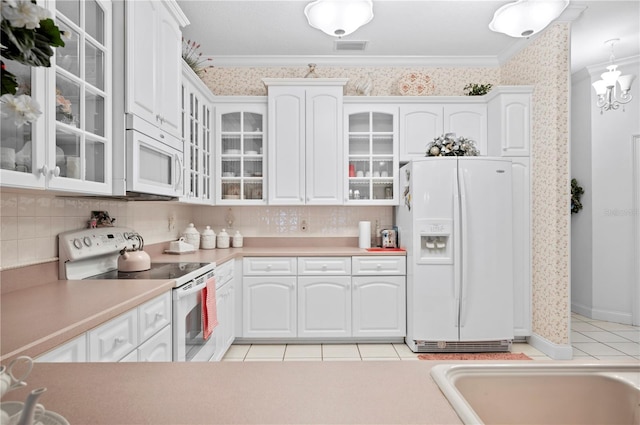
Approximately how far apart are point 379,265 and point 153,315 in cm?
220

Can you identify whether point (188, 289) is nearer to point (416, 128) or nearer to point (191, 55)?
point (191, 55)

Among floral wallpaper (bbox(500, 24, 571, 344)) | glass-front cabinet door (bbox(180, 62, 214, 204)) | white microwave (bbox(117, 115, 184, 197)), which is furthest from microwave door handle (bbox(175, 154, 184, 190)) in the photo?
floral wallpaper (bbox(500, 24, 571, 344))

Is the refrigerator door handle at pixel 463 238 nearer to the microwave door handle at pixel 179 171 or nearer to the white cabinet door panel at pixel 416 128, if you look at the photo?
the white cabinet door panel at pixel 416 128

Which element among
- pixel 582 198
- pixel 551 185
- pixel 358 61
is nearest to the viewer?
pixel 551 185

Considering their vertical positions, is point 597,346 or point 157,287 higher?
point 157,287

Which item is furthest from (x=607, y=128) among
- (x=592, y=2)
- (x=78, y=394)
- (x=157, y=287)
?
(x=78, y=394)

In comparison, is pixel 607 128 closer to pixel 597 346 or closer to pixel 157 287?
pixel 597 346

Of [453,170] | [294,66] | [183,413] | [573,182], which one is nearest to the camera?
[183,413]

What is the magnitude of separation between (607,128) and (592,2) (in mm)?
1769

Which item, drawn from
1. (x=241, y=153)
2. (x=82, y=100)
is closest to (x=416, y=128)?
(x=241, y=153)

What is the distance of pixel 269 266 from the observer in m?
3.40

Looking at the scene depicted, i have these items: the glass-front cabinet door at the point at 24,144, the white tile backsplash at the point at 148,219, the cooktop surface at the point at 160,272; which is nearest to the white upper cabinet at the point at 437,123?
the white tile backsplash at the point at 148,219

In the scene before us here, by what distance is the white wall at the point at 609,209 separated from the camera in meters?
3.99

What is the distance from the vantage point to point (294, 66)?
3979 millimetres
